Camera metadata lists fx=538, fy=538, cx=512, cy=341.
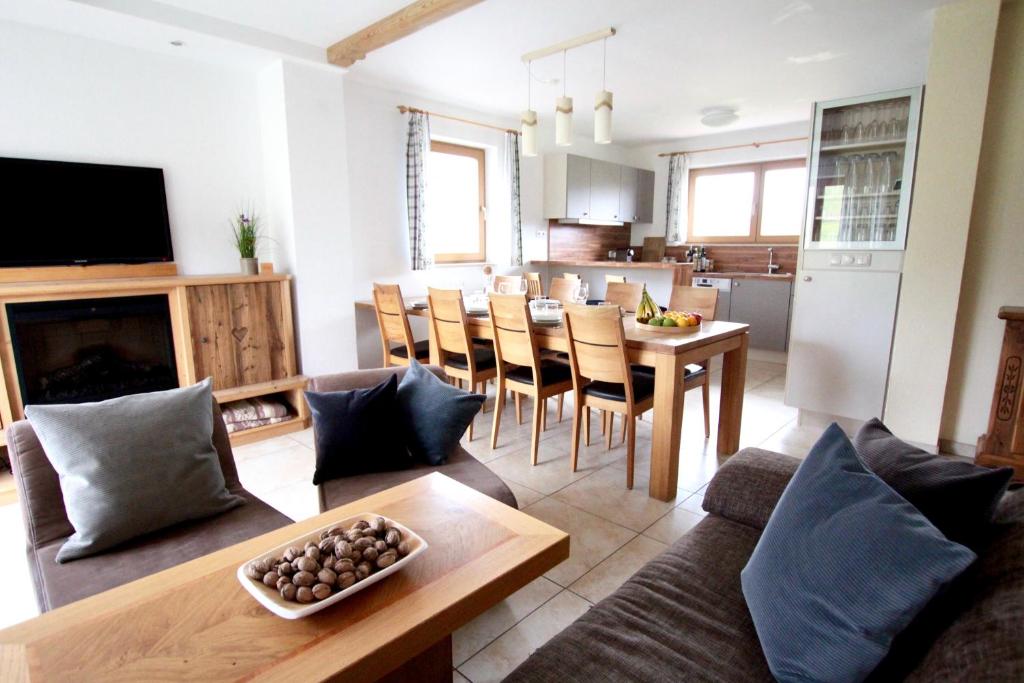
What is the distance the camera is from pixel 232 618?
3.48ft

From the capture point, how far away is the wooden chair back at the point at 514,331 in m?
2.94

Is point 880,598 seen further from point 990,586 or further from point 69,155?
point 69,155

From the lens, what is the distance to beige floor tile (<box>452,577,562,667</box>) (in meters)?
1.68

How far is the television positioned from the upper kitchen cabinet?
3747mm

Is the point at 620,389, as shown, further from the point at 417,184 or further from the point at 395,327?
the point at 417,184

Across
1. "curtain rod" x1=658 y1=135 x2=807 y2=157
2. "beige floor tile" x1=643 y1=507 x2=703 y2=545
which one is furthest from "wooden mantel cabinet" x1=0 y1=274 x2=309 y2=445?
"curtain rod" x1=658 y1=135 x2=807 y2=157

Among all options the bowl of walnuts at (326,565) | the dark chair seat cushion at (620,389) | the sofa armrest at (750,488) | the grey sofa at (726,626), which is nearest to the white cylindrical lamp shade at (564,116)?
the dark chair seat cushion at (620,389)

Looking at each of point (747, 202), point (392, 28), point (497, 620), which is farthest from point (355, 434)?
point (747, 202)

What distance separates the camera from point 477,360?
3496 mm

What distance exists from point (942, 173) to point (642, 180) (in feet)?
13.5

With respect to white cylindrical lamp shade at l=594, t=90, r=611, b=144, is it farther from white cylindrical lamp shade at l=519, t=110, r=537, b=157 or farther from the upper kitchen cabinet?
the upper kitchen cabinet

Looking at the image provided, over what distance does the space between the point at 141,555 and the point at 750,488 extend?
1740 millimetres

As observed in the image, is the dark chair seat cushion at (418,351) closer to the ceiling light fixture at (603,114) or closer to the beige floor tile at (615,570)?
the ceiling light fixture at (603,114)

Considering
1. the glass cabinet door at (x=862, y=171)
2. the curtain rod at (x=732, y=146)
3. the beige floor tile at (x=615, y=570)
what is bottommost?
the beige floor tile at (x=615, y=570)
